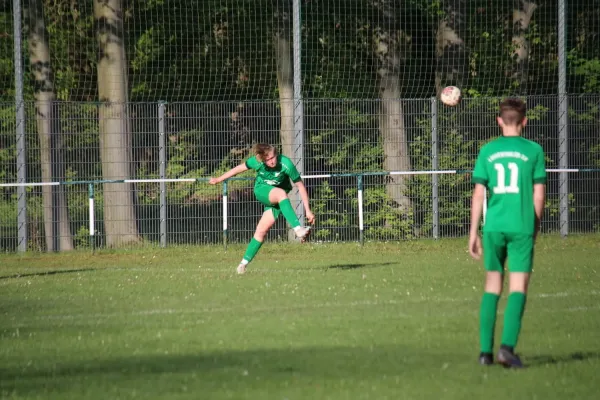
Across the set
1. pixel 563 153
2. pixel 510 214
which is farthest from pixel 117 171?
pixel 510 214

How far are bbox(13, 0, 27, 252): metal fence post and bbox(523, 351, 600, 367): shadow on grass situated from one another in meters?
15.0

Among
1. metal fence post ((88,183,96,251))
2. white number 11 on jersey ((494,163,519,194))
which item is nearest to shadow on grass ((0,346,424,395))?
white number 11 on jersey ((494,163,519,194))

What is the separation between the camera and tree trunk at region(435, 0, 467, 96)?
91.1 ft

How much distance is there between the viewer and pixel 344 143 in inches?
924

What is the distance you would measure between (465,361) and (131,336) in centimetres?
322

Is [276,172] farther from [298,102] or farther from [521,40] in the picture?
[521,40]

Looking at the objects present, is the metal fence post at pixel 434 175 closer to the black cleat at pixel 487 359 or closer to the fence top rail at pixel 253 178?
the fence top rail at pixel 253 178

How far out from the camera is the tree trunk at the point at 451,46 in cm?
2777

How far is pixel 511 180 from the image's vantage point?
28.1 ft

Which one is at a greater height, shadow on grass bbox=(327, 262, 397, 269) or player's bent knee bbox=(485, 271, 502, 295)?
player's bent knee bbox=(485, 271, 502, 295)

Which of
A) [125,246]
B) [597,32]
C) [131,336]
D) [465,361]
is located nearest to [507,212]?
[465,361]

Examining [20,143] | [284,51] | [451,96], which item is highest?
[284,51]

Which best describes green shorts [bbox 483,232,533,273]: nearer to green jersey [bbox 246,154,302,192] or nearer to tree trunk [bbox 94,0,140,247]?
green jersey [bbox 246,154,302,192]

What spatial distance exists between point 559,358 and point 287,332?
2557 mm
